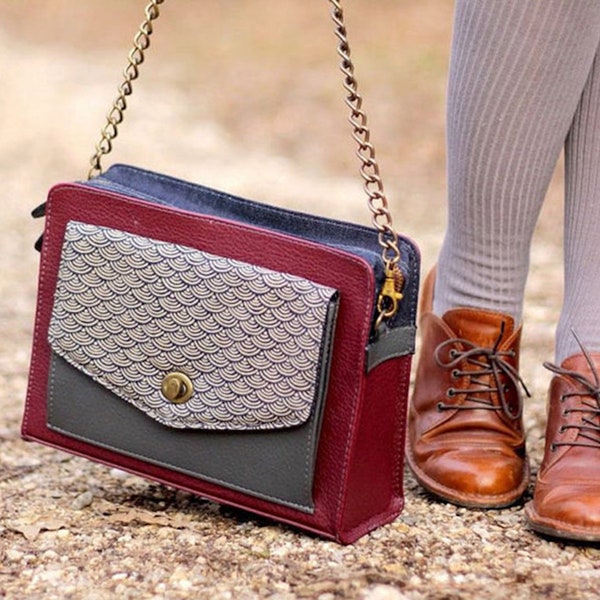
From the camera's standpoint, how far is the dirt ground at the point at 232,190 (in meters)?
1.39

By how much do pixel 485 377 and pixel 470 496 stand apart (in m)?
0.17

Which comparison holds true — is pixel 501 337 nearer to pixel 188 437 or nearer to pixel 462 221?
pixel 462 221

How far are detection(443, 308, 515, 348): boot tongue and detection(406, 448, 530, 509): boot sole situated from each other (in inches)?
7.7

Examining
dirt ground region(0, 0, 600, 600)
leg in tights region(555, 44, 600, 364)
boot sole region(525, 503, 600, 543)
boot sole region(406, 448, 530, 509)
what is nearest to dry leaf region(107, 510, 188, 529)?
dirt ground region(0, 0, 600, 600)

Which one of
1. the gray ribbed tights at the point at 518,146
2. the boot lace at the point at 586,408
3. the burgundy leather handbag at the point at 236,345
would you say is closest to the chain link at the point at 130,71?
the burgundy leather handbag at the point at 236,345

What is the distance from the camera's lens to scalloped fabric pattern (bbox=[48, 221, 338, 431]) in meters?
1.39

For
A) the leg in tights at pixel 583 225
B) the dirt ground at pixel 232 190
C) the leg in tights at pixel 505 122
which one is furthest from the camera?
the leg in tights at pixel 583 225

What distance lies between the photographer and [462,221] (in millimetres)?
1639

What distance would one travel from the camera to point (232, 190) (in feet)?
15.0

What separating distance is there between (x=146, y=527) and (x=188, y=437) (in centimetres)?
15

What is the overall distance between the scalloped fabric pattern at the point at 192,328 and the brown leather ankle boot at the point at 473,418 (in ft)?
1.01

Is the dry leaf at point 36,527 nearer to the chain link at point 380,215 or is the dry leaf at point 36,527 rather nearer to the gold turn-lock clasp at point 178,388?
the gold turn-lock clasp at point 178,388

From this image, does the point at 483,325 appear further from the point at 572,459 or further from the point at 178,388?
the point at 178,388

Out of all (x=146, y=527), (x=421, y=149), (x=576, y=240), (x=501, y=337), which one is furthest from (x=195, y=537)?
(x=421, y=149)
